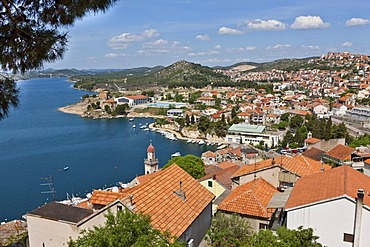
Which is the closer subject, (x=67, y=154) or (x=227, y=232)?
(x=227, y=232)

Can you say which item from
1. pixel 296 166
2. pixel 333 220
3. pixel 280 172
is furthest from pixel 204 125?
pixel 333 220

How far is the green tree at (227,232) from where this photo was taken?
5222mm

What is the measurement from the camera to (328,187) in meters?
6.57

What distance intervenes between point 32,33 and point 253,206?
6399mm

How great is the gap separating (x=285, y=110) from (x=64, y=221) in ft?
139

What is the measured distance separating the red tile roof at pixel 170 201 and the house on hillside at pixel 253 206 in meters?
1.07

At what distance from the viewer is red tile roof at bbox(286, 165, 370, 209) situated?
6121mm

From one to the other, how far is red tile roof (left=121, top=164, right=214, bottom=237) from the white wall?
205 centimetres

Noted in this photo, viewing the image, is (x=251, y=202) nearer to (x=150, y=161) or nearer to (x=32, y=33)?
(x=32, y=33)

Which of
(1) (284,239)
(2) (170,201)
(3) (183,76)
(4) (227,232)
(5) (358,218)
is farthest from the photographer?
(3) (183,76)

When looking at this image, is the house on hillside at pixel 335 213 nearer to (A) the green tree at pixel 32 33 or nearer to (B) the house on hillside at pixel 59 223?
(B) the house on hillside at pixel 59 223

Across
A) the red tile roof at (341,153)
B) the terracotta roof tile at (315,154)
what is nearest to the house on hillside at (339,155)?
the red tile roof at (341,153)

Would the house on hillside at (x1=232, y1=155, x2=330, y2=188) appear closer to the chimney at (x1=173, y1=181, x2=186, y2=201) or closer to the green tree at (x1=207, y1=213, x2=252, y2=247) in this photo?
the chimney at (x1=173, y1=181, x2=186, y2=201)

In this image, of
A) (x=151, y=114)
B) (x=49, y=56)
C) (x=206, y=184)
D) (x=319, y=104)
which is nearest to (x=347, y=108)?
(x=319, y=104)
